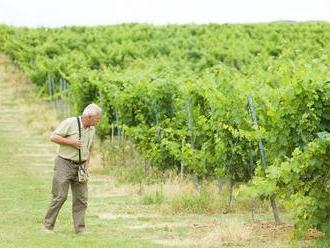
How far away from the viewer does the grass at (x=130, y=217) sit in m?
10.6

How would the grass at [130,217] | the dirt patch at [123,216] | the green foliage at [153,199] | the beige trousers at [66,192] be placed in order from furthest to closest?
the green foliage at [153,199] < the dirt patch at [123,216] < the beige trousers at [66,192] < the grass at [130,217]

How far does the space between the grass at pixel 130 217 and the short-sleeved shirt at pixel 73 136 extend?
104 centimetres

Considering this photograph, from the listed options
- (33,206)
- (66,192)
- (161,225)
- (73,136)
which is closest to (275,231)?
(161,225)

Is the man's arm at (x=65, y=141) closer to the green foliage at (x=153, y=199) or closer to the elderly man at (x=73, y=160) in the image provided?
the elderly man at (x=73, y=160)

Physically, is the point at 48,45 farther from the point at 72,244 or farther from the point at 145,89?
the point at 72,244

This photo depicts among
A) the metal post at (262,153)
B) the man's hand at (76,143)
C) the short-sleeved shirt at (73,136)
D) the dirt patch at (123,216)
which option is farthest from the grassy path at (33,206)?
the metal post at (262,153)

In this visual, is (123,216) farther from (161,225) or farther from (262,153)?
(262,153)

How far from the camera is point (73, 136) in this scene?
11.1 m

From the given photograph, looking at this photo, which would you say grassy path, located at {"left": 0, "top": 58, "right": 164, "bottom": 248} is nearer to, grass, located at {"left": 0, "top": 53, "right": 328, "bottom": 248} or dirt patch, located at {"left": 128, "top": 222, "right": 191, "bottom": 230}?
grass, located at {"left": 0, "top": 53, "right": 328, "bottom": 248}

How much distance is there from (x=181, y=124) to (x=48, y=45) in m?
27.6

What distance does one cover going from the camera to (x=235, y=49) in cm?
3953

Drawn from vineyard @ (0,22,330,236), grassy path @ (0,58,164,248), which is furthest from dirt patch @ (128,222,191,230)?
vineyard @ (0,22,330,236)

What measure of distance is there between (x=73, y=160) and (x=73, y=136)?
33 centimetres

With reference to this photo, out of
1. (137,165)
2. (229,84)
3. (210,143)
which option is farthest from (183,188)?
(137,165)
